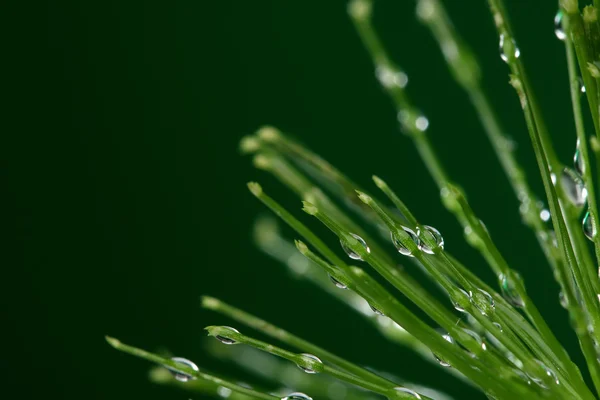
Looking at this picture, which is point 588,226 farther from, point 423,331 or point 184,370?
point 184,370

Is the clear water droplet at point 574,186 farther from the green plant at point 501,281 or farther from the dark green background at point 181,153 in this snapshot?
the dark green background at point 181,153

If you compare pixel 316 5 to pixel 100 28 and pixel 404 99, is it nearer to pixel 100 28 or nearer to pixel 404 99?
pixel 100 28

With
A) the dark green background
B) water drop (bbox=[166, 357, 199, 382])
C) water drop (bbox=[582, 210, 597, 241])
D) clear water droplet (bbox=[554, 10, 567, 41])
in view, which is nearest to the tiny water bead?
water drop (bbox=[582, 210, 597, 241])

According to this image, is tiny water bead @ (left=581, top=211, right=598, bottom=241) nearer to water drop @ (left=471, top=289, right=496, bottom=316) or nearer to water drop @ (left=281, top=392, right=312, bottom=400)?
water drop @ (left=471, top=289, right=496, bottom=316)

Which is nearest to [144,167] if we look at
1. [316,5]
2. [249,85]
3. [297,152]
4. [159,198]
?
[159,198]

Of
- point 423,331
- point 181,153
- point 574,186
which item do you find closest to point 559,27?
point 574,186

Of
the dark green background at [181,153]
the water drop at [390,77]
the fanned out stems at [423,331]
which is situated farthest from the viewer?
the dark green background at [181,153]

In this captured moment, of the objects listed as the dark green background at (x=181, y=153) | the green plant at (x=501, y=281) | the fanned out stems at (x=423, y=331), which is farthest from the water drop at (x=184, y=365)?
the dark green background at (x=181, y=153)

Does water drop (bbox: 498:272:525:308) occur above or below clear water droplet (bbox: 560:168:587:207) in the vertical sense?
below
